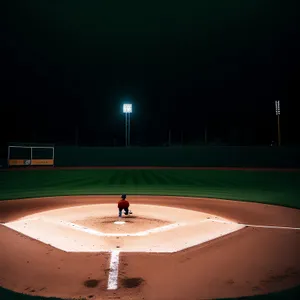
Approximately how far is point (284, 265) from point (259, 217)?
4.56 meters

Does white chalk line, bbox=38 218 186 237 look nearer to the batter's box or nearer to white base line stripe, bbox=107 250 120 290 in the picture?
the batter's box

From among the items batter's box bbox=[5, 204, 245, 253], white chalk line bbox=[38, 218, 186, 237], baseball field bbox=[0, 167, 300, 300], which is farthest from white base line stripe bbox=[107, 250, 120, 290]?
white chalk line bbox=[38, 218, 186, 237]

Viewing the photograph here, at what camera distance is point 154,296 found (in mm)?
4414

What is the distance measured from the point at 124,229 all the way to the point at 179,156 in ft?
93.6

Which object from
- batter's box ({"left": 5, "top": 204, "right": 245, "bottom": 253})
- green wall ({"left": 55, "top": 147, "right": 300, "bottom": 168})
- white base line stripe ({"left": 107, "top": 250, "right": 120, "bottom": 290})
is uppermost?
green wall ({"left": 55, "top": 147, "right": 300, "bottom": 168})

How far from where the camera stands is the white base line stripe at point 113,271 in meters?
4.79

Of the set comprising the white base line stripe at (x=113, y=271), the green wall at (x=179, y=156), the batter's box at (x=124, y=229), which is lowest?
the white base line stripe at (x=113, y=271)

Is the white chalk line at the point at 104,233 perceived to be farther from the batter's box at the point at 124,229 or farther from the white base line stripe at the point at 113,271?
the white base line stripe at the point at 113,271

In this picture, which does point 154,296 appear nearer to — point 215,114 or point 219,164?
point 219,164

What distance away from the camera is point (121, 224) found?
28.8 feet

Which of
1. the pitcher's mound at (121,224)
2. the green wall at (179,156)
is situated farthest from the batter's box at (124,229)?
the green wall at (179,156)

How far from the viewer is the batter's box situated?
22.7 feet

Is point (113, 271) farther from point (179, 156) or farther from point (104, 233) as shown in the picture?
point (179, 156)

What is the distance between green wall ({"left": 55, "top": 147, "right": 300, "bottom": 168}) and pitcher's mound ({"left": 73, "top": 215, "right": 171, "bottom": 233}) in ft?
88.0
